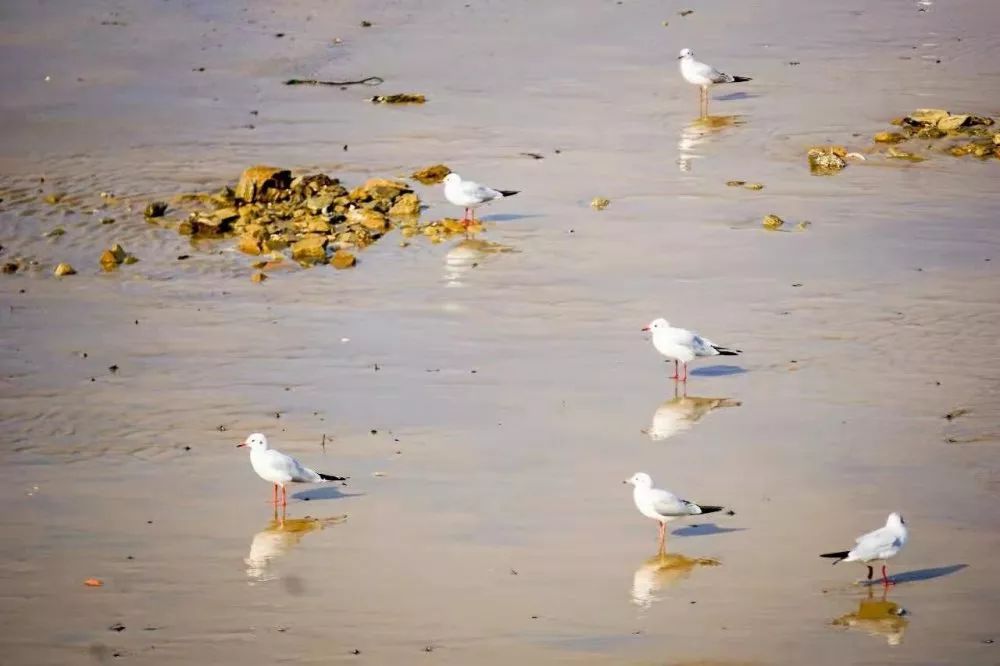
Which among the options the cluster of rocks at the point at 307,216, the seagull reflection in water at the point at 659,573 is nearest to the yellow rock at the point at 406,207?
the cluster of rocks at the point at 307,216

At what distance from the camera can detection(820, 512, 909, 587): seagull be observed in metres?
9.27

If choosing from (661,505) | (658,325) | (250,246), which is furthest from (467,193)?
(661,505)

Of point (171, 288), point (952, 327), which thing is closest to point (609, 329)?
point (952, 327)

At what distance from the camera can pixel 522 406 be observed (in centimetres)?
1227

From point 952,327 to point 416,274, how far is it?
200 inches

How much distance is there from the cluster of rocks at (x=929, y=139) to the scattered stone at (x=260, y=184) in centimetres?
621

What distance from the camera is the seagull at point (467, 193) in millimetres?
16500

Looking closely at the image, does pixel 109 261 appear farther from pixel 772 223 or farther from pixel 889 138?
pixel 889 138

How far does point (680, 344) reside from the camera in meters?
12.6

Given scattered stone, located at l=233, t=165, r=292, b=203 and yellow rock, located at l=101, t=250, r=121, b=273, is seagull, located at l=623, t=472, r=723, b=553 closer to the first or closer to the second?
yellow rock, located at l=101, t=250, r=121, b=273

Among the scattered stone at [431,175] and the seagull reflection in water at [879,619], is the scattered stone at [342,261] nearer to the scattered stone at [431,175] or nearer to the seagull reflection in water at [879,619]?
the scattered stone at [431,175]

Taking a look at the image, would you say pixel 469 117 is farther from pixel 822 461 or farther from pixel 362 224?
pixel 822 461

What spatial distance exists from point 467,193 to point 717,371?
4.37 metres

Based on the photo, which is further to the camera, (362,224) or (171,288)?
(362,224)
